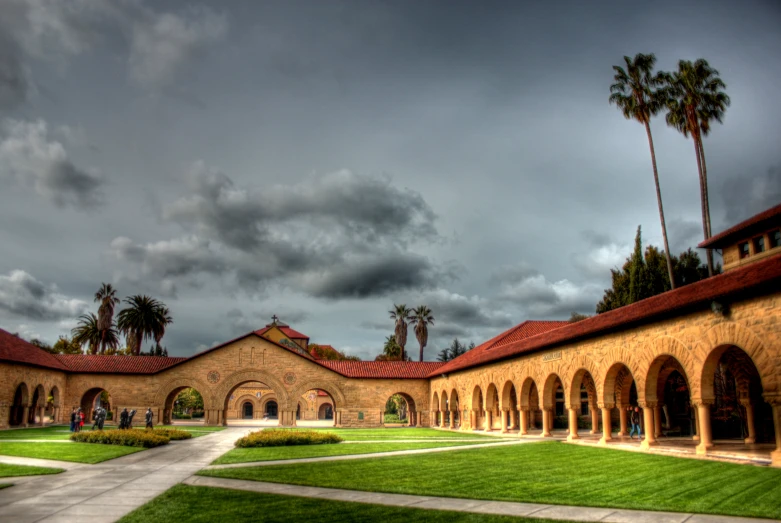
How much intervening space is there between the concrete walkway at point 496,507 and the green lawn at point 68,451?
805cm

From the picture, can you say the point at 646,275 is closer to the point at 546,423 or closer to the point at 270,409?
the point at 546,423

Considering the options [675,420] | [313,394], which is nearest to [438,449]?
[675,420]

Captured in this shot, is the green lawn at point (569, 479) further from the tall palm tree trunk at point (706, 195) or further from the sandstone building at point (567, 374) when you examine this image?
the tall palm tree trunk at point (706, 195)

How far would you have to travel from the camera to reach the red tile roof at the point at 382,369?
4707cm

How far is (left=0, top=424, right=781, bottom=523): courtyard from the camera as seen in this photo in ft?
31.5

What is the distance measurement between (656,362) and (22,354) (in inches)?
1444

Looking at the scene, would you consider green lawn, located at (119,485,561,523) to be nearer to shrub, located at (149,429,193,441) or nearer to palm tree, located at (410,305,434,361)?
shrub, located at (149,429,193,441)

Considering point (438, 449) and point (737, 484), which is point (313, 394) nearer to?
point (438, 449)

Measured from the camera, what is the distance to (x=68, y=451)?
19.7 m

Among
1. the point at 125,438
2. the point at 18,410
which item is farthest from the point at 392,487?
the point at 18,410

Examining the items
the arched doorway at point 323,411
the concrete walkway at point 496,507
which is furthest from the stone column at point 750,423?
the arched doorway at point 323,411

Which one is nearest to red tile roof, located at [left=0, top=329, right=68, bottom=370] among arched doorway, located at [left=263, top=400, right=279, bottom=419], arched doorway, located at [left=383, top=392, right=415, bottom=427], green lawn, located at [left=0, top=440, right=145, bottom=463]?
green lawn, located at [left=0, top=440, right=145, bottom=463]

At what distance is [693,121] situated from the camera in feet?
107

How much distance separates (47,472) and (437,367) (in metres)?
37.5
